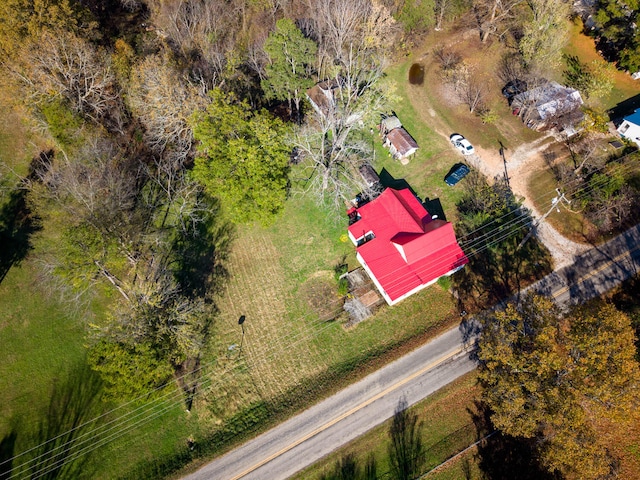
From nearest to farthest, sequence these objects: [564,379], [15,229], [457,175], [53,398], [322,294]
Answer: [564,379]
[53,398]
[322,294]
[457,175]
[15,229]

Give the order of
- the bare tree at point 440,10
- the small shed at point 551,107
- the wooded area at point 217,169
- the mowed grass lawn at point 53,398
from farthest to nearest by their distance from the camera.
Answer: the bare tree at point 440,10, the small shed at point 551,107, the mowed grass lawn at point 53,398, the wooded area at point 217,169

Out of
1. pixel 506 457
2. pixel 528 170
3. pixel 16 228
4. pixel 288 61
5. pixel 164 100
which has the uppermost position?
pixel 164 100

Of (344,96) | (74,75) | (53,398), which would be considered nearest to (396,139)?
(344,96)

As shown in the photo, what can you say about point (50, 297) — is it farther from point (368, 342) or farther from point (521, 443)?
point (521, 443)

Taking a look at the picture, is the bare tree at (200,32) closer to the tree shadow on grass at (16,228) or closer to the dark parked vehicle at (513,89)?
the tree shadow on grass at (16,228)

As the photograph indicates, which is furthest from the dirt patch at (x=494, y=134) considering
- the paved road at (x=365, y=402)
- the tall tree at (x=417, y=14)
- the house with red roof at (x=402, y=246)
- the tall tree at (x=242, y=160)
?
the tall tree at (x=242, y=160)

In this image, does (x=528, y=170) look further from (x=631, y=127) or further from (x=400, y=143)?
(x=400, y=143)
